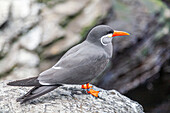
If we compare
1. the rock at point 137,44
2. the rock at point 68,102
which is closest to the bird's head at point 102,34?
the rock at point 68,102

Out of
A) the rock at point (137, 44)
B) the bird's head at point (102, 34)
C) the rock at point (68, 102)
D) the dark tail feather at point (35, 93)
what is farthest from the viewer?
the rock at point (137, 44)

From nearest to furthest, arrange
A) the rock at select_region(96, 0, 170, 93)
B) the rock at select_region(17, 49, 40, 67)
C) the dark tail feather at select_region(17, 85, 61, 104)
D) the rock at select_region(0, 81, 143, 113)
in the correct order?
the dark tail feather at select_region(17, 85, 61, 104) < the rock at select_region(0, 81, 143, 113) < the rock at select_region(17, 49, 40, 67) < the rock at select_region(96, 0, 170, 93)

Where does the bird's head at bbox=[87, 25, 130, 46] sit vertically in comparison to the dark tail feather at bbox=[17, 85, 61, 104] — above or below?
above

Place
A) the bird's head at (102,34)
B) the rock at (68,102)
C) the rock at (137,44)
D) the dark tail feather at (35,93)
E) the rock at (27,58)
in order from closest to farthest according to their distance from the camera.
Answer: the dark tail feather at (35,93)
the rock at (68,102)
the bird's head at (102,34)
the rock at (27,58)
the rock at (137,44)

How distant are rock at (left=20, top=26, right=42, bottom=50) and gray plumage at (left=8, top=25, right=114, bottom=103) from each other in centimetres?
380

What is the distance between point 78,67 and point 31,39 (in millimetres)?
4350

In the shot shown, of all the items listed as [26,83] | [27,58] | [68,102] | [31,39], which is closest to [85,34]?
[31,39]

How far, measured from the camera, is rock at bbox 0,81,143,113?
4.66m

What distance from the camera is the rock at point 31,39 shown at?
28.5 ft

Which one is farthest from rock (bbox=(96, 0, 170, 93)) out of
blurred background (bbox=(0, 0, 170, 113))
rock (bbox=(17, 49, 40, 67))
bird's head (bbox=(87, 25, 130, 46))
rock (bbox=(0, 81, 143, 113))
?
bird's head (bbox=(87, 25, 130, 46))

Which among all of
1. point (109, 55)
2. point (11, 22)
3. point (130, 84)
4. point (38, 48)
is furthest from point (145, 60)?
point (109, 55)

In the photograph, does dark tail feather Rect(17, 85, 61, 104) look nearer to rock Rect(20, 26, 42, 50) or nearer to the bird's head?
the bird's head

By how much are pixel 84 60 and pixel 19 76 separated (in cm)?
426

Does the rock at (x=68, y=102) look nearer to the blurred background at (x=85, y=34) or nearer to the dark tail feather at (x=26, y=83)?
the dark tail feather at (x=26, y=83)
